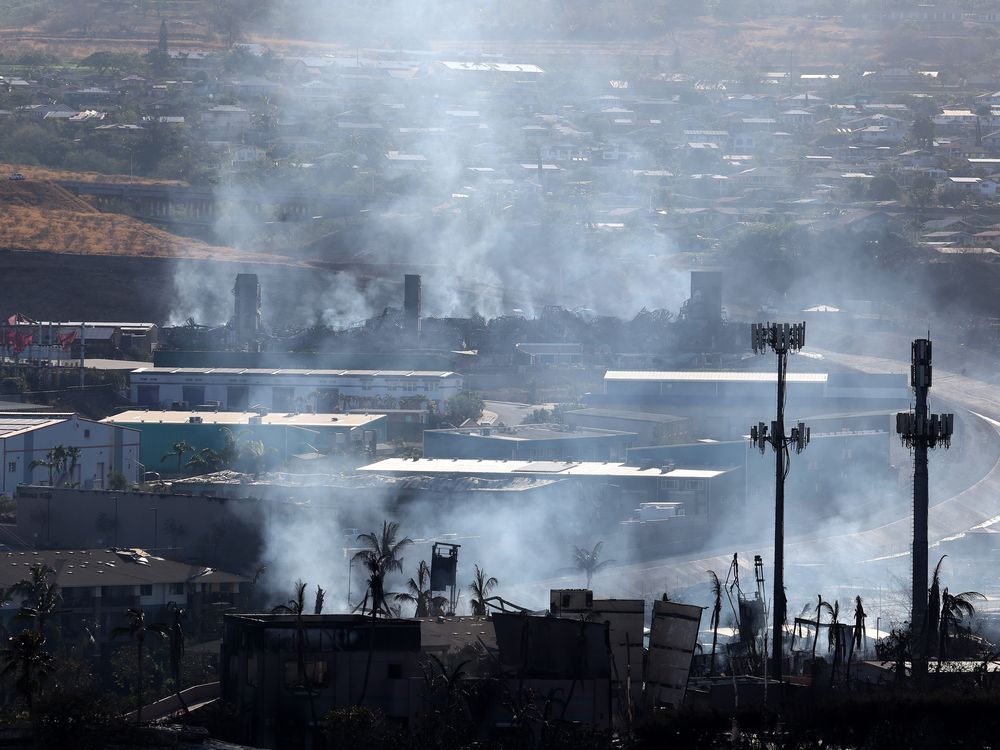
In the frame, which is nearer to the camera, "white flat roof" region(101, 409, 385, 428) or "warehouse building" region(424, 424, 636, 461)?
"warehouse building" region(424, 424, 636, 461)

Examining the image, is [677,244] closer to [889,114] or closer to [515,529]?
[889,114]

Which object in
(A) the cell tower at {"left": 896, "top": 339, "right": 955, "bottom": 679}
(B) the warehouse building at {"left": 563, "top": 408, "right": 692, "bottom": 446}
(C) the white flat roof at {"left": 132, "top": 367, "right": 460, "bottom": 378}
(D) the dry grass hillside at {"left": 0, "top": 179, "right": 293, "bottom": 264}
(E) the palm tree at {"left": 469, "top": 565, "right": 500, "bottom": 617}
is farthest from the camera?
(D) the dry grass hillside at {"left": 0, "top": 179, "right": 293, "bottom": 264}

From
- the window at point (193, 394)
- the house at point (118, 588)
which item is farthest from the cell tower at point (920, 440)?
the window at point (193, 394)

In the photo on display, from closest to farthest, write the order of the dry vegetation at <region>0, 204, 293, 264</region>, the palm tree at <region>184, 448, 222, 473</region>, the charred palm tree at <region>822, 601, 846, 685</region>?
the charred palm tree at <region>822, 601, 846, 685</region>
the palm tree at <region>184, 448, 222, 473</region>
the dry vegetation at <region>0, 204, 293, 264</region>

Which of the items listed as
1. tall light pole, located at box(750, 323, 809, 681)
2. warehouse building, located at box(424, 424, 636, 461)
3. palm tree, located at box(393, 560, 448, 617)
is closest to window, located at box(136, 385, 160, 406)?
warehouse building, located at box(424, 424, 636, 461)

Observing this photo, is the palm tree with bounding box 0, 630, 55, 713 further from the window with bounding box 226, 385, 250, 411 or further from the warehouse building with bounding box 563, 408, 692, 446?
the window with bounding box 226, 385, 250, 411

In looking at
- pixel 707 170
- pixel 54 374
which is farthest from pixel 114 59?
pixel 54 374

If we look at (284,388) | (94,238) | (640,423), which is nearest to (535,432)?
(640,423)
